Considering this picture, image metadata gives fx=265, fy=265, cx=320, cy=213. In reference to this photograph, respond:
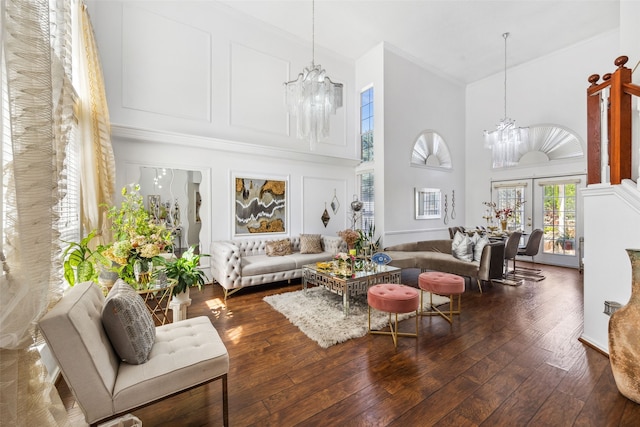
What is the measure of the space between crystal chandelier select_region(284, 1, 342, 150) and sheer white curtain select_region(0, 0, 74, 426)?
118 inches

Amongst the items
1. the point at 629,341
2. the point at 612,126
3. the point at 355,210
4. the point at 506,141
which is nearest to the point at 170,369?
the point at 629,341

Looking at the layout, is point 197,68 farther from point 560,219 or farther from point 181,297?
point 560,219

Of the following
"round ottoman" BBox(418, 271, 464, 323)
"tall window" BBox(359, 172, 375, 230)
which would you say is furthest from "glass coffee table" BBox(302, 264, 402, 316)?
"tall window" BBox(359, 172, 375, 230)

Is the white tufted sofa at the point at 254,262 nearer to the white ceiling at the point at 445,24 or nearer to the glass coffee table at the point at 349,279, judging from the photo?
the glass coffee table at the point at 349,279

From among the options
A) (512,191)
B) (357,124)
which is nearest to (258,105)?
(357,124)

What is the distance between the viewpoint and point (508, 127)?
5750mm

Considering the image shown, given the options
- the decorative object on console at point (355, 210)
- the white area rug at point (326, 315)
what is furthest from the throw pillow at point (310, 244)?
the decorative object on console at point (355, 210)

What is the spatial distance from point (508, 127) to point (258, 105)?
5371 millimetres

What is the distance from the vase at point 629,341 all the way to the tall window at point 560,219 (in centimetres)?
552

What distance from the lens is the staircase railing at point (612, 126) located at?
238 cm

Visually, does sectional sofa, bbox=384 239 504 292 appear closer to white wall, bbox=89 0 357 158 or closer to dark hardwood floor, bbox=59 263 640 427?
dark hardwood floor, bbox=59 263 640 427

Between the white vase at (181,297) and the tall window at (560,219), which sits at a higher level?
the tall window at (560,219)

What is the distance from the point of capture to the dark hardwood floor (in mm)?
1763

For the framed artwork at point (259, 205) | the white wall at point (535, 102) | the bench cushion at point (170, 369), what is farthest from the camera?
the white wall at point (535, 102)
